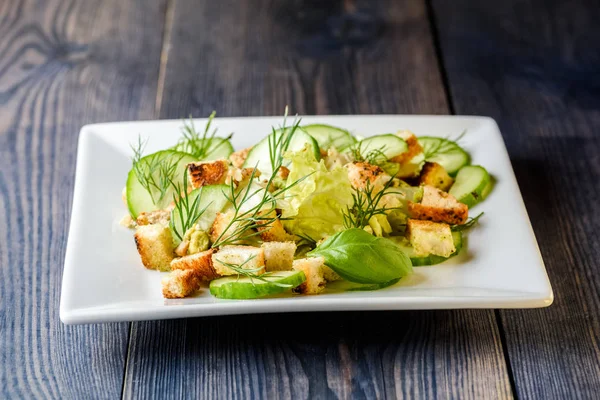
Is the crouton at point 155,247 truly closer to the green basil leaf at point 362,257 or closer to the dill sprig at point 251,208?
the dill sprig at point 251,208

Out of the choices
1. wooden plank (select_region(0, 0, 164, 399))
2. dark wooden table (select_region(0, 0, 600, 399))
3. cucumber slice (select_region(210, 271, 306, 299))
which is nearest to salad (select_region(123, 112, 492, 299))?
cucumber slice (select_region(210, 271, 306, 299))

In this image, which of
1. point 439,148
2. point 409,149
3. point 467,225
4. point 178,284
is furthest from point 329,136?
point 178,284

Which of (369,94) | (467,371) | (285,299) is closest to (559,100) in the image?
(369,94)

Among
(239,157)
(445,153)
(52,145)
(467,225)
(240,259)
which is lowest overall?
(467,225)

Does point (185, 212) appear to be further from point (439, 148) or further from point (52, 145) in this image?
point (52, 145)

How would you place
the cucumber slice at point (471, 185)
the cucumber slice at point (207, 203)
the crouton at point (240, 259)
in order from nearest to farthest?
the crouton at point (240, 259)
the cucumber slice at point (207, 203)
the cucumber slice at point (471, 185)

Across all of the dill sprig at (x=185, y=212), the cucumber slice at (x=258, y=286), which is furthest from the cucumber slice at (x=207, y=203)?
the cucumber slice at (x=258, y=286)

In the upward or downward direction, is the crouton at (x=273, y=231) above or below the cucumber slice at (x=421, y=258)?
above

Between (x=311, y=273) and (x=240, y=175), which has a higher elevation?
(x=240, y=175)
